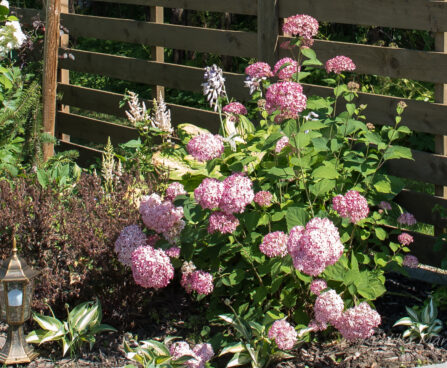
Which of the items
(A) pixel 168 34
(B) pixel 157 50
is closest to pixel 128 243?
(A) pixel 168 34

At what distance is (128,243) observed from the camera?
353cm

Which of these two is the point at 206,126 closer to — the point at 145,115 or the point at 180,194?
the point at 145,115

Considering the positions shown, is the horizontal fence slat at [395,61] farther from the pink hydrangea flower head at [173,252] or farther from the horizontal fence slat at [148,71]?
the pink hydrangea flower head at [173,252]

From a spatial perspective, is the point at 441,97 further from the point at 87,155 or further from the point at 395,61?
the point at 87,155

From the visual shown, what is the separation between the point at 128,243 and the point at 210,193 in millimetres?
609

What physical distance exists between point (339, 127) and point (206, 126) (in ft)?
6.02

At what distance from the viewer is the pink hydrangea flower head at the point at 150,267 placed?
328cm

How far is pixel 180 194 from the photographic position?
3.58 meters

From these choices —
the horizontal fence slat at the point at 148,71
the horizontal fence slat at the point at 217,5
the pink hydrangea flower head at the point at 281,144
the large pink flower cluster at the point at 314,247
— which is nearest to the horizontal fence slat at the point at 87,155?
the horizontal fence slat at the point at 148,71

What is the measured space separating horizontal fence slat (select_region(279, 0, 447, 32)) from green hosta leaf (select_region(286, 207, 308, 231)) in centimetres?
153

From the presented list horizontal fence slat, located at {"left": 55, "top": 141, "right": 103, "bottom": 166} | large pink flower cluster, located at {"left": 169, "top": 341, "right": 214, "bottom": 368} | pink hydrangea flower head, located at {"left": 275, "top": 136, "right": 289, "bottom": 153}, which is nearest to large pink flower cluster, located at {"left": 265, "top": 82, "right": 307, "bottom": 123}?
pink hydrangea flower head, located at {"left": 275, "top": 136, "right": 289, "bottom": 153}

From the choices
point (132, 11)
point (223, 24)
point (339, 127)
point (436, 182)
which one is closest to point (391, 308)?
point (436, 182)

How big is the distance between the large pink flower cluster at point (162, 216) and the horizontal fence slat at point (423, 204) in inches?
64.4

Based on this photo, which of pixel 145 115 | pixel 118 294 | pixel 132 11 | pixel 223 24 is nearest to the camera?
pixel 118 294
